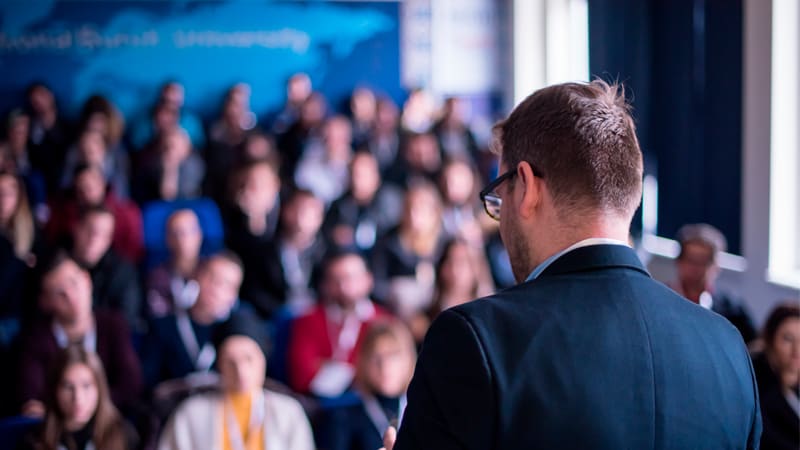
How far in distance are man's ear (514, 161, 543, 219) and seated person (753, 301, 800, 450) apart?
288 centimetres

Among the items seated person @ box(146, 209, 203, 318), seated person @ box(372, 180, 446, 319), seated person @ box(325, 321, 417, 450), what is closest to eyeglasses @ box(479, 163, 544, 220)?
seated person @ box(325, 321, 417, 450)

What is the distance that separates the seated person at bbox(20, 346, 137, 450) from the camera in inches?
149

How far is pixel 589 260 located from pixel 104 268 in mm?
4569

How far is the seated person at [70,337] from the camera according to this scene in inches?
179

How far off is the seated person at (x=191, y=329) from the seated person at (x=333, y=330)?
410mm

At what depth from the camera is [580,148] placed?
1162 mm

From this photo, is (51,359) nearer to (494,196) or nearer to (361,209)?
(361,209)

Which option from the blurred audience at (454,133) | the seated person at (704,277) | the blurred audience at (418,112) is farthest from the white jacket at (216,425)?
the blurred audience at (418,112)

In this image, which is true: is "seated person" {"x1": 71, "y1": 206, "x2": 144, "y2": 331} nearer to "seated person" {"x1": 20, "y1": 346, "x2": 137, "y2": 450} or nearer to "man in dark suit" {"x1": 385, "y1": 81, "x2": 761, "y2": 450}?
"seated person" {"x1": 20, "y1": 346, "x2": 137, "y2": 450}

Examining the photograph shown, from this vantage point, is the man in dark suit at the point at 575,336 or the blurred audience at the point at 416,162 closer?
the man in dark suit at the point at 575,336

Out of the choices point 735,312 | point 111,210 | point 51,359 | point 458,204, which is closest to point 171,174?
point 111,210

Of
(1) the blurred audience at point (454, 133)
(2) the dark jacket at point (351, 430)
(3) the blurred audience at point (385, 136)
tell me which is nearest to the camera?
(2) the dark jacket at point (351, 430)

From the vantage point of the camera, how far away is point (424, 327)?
16.1 ft

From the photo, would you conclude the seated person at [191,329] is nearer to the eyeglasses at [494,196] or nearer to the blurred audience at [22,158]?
the blurred audience at [22,158]
